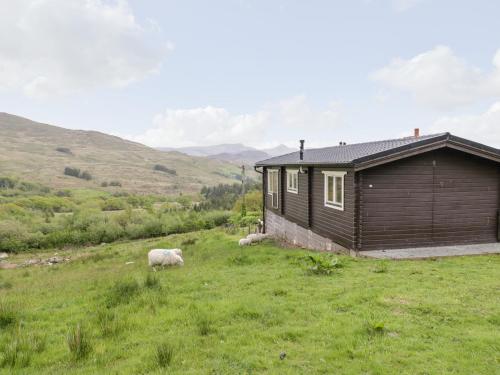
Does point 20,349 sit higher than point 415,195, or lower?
lower

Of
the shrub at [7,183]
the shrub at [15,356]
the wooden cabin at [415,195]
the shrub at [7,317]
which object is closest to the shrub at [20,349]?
the shrub at [15,356]

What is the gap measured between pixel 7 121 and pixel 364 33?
692ft

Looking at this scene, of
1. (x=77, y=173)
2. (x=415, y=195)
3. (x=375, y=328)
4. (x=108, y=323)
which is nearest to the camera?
(x=375, y=328)

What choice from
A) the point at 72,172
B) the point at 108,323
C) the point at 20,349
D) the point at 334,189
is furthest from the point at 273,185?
the point at 72,172

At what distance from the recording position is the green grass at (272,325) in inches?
177

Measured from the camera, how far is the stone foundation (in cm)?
1317

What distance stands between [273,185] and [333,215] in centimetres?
846

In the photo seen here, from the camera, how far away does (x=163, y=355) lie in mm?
4641

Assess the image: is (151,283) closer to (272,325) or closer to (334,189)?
(272,325)

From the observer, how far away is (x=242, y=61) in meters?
42.9

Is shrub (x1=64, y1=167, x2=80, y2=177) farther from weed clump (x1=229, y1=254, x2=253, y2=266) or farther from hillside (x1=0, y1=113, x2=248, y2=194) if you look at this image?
weed clump (x1=229, y1=254, x2=253, y2=266)

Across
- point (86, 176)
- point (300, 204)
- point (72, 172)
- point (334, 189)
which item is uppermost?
point (72, 172)

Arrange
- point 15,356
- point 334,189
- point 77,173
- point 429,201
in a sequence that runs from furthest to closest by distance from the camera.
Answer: point 77,173
point 334,189
point 429,201
point 15,356

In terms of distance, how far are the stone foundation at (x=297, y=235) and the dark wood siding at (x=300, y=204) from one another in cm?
33
